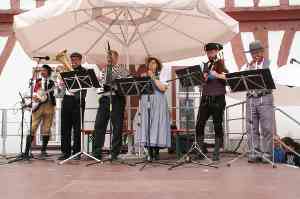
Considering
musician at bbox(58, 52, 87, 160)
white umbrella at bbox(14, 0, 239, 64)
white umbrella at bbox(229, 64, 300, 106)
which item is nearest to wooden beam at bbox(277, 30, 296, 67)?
white umbrella at bbox(229, 64, 300, 106)

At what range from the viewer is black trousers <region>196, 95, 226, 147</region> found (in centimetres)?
651

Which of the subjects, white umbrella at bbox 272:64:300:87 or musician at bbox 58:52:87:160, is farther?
musician at bbox 58:52:87:160

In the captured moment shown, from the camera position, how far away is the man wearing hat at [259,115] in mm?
6516

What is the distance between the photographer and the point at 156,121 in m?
6.79

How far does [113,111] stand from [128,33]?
1768 millimetres

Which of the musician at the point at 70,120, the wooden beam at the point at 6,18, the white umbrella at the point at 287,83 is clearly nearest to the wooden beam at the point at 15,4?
the wooden beam at the point at 6,18

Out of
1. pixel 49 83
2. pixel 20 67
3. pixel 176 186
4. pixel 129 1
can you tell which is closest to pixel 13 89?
pixel 20 67

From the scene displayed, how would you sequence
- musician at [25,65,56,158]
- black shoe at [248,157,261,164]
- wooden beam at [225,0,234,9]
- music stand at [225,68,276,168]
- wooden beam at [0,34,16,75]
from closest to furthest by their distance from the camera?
music stand at [225,68,276,168] < black shoe at [248,157,261,164] < musician at [25,65,56,158] < wooden beam at [225,0,234,9] < wooden beam at [0,34,16,75]

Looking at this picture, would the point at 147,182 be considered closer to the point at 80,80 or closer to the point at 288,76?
the point at 80,80

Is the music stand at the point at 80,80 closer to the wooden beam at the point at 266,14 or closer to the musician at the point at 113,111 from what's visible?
the musician at the point at 113,111

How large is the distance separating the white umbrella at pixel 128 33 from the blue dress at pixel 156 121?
102 centimetres

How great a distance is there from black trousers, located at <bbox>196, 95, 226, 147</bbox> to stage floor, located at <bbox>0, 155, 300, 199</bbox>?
512mm

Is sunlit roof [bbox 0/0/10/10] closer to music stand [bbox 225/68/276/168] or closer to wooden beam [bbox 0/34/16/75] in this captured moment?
wooden beam [bbox 0/34/16/75]

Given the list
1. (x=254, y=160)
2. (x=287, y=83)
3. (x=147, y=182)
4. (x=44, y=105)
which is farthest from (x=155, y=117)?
(x=147, y=182)
